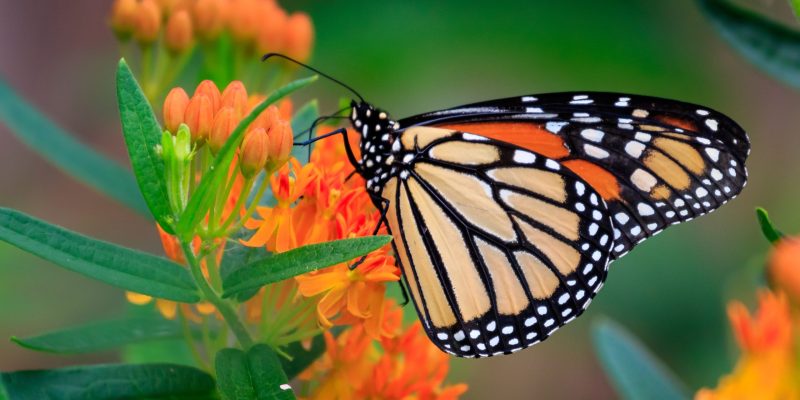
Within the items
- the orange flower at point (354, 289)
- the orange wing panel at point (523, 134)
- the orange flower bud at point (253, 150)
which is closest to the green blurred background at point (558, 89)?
the orange wing panel at point (523, 134)

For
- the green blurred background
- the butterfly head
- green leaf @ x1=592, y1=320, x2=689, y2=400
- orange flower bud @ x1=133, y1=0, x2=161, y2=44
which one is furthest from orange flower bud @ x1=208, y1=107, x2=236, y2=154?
the green blurred background

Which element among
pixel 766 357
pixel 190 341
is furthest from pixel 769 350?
pixel 190 341

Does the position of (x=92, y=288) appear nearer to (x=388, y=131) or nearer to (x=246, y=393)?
(x=388, y=131)

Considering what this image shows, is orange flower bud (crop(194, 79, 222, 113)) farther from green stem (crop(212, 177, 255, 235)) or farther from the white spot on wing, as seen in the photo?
the white spot on wing

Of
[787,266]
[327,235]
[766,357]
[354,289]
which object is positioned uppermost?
[327,235]

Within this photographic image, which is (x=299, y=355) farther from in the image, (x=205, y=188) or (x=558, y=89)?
(x=558, y=89)

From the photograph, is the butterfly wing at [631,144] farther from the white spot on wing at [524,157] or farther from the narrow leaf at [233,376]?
the narrow leaf at [233,376]

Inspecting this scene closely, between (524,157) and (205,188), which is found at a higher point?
(524,157)
